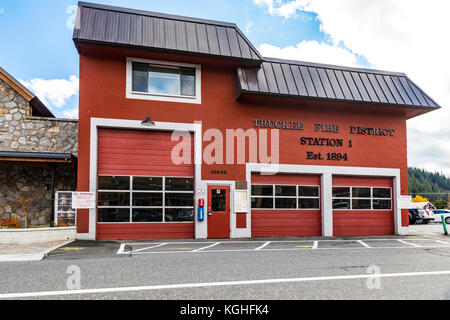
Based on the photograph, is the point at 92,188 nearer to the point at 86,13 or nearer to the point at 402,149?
the point at 86,13

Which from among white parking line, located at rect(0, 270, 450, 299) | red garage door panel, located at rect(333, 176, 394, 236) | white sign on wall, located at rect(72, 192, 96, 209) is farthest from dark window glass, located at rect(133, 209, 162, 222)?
white parking line, located at rect(0, 270, 450, 299)

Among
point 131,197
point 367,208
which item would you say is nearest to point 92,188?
point 131,197

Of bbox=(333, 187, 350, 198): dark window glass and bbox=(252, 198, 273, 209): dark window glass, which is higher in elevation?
bbox=(333, 187, 350, 198): dark window glass

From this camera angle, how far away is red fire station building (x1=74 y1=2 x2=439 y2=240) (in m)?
13.3

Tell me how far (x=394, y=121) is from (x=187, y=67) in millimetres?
Answer: 9901

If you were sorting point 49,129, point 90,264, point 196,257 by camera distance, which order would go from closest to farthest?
point 90,264 < point 196,257 < point 49,129

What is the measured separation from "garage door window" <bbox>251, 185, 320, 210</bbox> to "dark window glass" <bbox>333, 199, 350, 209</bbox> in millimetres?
775

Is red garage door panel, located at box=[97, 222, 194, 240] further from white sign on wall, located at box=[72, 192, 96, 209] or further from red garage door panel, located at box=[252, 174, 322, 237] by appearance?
red garage door panel, located at box=[252, 174, 322, 237]

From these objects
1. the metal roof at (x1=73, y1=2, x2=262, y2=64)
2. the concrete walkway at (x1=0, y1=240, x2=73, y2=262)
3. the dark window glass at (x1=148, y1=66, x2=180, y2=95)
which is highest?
the metal roof at (x1=73, y1=2, x2=262, y2=64)

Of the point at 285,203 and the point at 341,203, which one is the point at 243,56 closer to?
the point at 285,203

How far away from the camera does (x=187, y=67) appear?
47.1 ft

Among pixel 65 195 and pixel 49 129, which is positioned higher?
pixel 49 129

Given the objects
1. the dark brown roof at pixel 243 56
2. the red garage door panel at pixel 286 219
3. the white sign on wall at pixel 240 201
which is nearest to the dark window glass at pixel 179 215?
the white sign on wall at pixel 240 201

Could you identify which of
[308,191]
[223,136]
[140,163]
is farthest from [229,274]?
[308,191]
